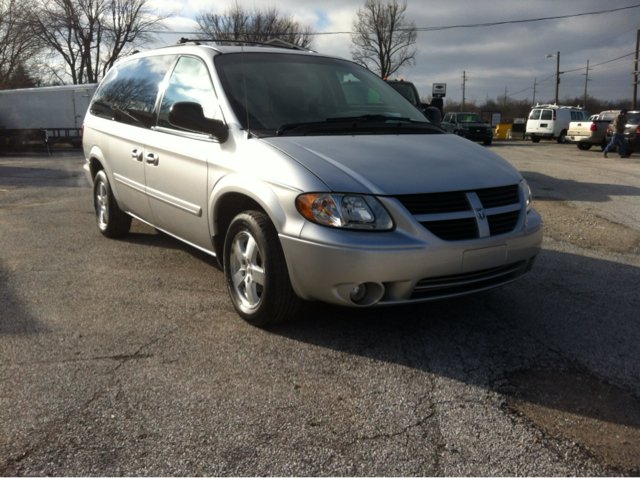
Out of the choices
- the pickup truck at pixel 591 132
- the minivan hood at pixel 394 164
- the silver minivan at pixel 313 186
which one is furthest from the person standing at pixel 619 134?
the minivan hood at pixel 394 164

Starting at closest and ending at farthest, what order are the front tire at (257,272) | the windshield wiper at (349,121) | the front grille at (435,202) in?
the front grille at (435,202) → the front tire at (257,272) → the windshield wiper at (349,121)

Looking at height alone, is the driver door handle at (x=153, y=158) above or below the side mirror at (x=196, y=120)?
below

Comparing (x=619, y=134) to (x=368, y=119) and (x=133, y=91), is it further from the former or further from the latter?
(x=133, y=91)

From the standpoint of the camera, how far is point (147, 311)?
3994 millimetres

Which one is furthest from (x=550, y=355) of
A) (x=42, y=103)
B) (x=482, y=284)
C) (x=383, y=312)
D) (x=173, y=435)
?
(x=42, y=103)

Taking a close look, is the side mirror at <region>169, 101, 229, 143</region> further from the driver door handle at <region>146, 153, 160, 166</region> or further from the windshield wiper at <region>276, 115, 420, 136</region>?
the driver door handle at <region>146, 153, 160, 166</region>

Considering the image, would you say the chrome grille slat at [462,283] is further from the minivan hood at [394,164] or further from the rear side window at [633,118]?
the rear side window at [633,118]

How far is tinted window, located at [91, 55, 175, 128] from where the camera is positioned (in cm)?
487

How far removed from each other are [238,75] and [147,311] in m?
1.73

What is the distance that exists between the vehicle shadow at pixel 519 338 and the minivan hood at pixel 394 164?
0.89m

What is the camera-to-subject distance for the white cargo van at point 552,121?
31594mm

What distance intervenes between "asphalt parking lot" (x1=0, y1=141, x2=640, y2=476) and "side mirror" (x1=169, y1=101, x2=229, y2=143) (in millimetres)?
1177

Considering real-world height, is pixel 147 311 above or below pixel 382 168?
below

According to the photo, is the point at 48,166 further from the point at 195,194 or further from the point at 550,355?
the point at 550,355
